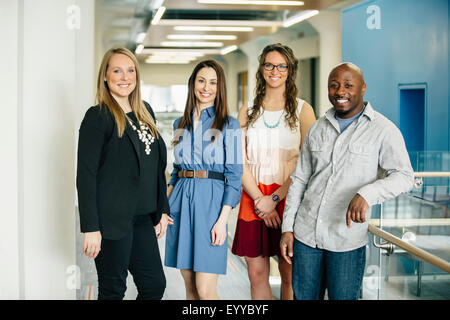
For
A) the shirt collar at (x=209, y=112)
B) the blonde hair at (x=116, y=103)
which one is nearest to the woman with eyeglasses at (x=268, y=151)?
the shirt collar at (x=209, y=112)

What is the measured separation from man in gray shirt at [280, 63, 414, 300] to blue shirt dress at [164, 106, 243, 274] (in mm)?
462

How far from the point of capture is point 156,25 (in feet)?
10.4

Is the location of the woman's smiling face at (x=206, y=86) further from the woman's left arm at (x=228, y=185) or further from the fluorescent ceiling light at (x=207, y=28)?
the fluorescent ceiling light at (x=207, y=28)

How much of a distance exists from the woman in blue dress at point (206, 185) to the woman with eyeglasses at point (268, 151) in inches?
5.7

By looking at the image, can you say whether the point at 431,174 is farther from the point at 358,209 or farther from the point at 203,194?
the point at 203,194

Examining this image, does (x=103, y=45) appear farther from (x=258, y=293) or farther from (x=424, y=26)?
(x=424, y=26)

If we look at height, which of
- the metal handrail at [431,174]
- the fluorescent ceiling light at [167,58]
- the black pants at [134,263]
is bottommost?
the black pants at [134,263]

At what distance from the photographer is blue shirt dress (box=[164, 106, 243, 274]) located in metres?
2.71

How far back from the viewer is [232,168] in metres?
2.71

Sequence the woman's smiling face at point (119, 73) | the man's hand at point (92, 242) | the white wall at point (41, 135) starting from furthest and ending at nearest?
the white wall at point (41, 135), the woman's smiling face at point (119, 73), the man's hand at point (92, 242)

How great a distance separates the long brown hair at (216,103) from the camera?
8.95ft

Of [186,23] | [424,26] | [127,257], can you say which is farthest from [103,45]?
[424,26]

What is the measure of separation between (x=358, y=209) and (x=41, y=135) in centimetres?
182

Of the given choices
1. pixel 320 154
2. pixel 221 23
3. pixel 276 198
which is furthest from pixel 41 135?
pixel 320 154
